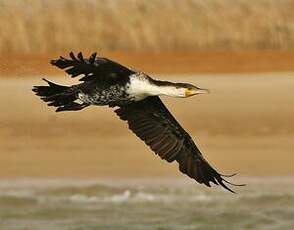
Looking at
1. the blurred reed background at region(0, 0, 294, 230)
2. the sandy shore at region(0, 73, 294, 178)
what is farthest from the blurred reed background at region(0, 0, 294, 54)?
the sandy shore at region(0, 73, 294, 178)

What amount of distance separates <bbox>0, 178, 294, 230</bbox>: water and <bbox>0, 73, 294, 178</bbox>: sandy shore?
0.39 meters

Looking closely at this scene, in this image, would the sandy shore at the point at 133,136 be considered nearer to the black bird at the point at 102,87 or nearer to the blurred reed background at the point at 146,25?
the blurred reed background at the point at 146,25

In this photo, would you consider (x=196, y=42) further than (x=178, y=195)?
Yes

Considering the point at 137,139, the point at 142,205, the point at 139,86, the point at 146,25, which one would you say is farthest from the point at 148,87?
the point at 146,25

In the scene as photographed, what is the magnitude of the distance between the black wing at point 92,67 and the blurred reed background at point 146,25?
1218 cm

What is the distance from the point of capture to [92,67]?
10375mm

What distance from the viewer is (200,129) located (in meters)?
17.9

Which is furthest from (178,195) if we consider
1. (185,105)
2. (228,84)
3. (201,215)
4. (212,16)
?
(212,16)

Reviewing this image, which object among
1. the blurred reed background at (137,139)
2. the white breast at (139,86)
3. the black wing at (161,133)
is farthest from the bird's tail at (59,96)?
the blurred reed background at (137,139)

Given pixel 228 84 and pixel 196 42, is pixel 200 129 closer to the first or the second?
pixel 228 84

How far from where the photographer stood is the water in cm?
1434

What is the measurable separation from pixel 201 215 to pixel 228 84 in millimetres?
6246

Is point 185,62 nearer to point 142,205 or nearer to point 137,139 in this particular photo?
point 137,139

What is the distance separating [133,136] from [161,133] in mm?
5992
